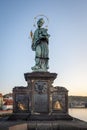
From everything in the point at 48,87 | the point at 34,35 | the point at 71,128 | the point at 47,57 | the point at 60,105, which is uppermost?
the point at 34,35

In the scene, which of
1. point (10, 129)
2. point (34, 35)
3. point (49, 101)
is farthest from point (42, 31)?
point (10, 129)

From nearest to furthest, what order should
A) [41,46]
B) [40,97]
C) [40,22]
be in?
[40,97]
[41,46]
[40,22]

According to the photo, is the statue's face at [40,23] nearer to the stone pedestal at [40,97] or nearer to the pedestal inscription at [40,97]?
the stone pedestal at [40,97]

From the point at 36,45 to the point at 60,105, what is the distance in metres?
4.86

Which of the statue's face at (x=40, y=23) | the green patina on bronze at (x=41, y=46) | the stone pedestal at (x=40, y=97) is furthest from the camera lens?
the statue's face at (x=40, y=23)

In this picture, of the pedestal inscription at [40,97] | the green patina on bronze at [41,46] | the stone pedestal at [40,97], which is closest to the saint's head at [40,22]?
the green patina on bronze at [41,46]

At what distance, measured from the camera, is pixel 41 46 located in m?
21.3

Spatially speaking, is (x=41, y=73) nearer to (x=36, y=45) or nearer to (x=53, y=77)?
(x=53, y=77)

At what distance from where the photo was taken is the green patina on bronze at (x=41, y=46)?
2089 cm

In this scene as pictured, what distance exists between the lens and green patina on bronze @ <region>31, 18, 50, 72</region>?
68.5 feet

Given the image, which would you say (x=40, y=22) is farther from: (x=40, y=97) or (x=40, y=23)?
(x=40, y=97)

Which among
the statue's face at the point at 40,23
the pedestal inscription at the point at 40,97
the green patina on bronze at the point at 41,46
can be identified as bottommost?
the pedestal inscription at the point at 40,97

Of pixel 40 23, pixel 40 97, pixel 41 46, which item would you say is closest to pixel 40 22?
pixel 40 23

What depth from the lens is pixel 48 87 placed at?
19750mm
